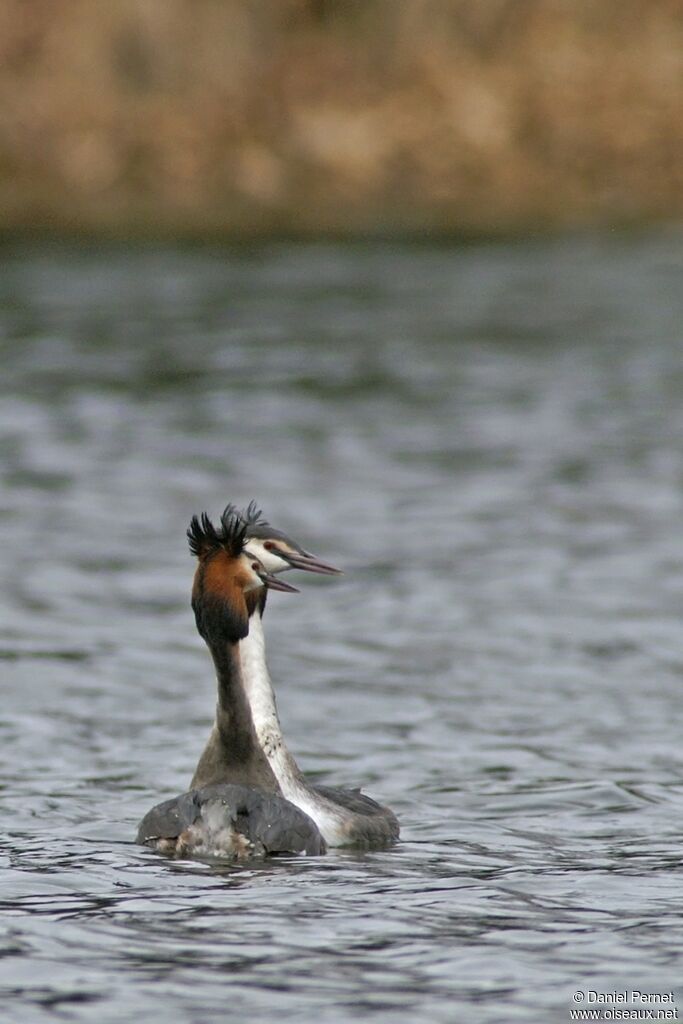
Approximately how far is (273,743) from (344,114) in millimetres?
33360

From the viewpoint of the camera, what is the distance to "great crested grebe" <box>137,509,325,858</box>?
35.0 ft

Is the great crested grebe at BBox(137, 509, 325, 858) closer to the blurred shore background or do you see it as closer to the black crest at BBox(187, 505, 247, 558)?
the black crest at BBox(187, 505, 247, 558)

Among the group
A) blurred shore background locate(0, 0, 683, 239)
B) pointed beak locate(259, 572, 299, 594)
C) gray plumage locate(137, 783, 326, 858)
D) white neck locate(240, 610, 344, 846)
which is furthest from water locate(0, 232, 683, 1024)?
blurred shore background locate(0, 0, 683, 239)

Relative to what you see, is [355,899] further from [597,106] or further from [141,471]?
[597,106]

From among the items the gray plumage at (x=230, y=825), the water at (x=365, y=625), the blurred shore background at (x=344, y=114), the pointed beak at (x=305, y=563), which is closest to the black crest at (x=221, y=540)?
the pointed beak at (x=305, y=563)

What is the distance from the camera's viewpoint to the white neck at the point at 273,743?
11223 mm

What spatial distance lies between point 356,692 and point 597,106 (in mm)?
30894

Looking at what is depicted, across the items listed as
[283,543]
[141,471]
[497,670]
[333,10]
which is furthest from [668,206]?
[283,543]

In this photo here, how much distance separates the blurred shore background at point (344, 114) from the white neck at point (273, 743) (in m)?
29.4

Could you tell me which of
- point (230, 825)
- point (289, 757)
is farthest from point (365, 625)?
point (230, 825)

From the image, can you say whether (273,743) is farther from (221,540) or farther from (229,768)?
(221,540)

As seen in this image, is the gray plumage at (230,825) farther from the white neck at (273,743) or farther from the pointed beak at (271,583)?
the pointed beak at (271,583)

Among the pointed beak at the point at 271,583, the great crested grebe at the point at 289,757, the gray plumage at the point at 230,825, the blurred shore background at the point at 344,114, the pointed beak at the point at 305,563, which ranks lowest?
the gray plumage at the point at 230,825

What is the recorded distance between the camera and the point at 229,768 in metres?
11.2
